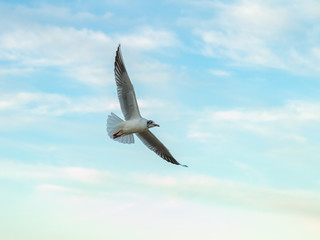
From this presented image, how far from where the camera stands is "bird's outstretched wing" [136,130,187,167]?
72.1 feet

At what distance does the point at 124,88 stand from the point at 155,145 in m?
3.29

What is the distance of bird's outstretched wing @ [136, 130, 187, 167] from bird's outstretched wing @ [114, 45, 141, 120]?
1.55 m

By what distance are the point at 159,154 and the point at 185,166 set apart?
125cm

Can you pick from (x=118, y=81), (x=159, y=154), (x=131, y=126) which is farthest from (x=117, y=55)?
(x=159, y=154)

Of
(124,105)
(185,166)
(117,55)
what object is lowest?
(185,166)

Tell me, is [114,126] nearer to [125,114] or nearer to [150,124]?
[125,114]

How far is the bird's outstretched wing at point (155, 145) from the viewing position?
72.1 feet

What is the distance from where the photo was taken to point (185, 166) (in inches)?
885

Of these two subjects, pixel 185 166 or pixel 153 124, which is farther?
pixel 185 166

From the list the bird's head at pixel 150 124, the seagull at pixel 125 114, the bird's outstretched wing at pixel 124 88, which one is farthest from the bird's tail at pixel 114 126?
the bird's head at pixel 150 124

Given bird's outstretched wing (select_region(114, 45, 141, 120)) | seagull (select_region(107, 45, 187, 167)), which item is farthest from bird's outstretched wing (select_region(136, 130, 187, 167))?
bird's outstretched wing (select_region(114, 45, 141, 120))

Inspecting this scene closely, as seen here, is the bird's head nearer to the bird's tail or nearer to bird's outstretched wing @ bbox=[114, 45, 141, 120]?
bird's outstretched wing @ bbox=[114, 45, 141, 120]

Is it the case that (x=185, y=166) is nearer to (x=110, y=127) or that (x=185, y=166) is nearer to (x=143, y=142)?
(x=143, y=142)

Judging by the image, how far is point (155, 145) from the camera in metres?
22.5
